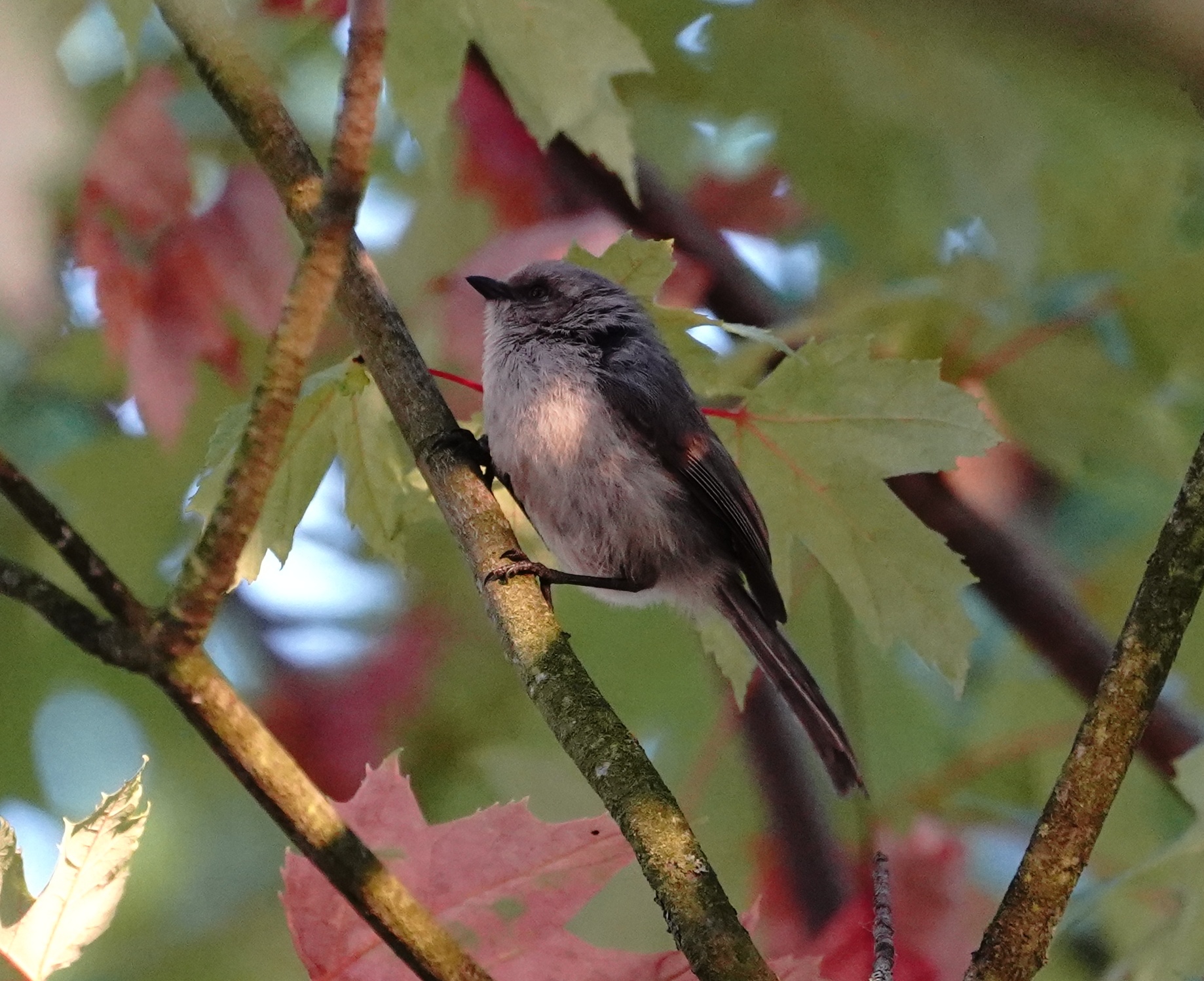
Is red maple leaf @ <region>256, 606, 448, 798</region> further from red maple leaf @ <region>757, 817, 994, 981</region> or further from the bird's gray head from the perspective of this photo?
the bird's gray head

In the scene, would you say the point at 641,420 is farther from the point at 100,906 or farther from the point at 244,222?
the point at 100,906

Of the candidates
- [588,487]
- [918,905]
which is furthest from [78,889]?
[918,905]

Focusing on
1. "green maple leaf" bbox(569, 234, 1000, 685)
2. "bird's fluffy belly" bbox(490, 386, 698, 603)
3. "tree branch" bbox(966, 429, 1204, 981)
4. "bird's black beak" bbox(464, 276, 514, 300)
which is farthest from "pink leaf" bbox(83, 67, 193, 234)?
"tree branch" bbox(966, 429, 1204, 981)

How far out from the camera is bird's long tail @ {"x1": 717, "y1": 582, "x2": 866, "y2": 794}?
2004mm

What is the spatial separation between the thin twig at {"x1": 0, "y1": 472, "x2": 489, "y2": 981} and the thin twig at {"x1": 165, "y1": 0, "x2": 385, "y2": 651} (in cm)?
7

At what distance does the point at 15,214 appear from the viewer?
1.52 m

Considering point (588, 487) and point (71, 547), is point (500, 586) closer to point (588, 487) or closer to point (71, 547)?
point (71, 547)

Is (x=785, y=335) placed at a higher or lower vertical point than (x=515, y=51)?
lower

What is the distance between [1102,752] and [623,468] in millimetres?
1184

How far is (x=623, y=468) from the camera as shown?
2137 millimetres

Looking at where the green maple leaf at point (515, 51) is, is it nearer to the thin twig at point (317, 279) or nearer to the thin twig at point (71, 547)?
the thin twig at point (317, 279)

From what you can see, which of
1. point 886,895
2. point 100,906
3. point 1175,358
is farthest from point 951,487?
point 100,906

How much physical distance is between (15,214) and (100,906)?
2.87ft

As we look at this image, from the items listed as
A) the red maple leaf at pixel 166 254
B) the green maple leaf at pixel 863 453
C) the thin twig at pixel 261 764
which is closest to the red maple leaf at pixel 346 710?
the red maple leaf at pixel 166 254
